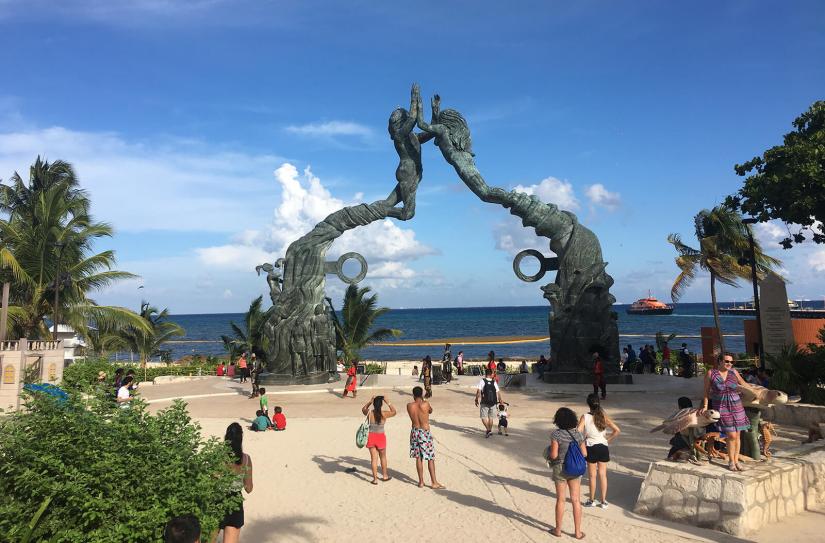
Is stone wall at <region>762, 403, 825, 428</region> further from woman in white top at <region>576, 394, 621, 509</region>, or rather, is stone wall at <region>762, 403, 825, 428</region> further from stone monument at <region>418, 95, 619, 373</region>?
stone monument at <region>418, 95, 619, 373</region>

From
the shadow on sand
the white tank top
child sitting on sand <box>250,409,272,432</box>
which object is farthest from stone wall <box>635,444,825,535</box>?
child sitting on sand <box>250,409,272,432</box>

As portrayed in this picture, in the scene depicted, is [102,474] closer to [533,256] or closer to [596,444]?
[596,444]

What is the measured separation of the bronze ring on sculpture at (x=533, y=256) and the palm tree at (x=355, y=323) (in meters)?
7.77

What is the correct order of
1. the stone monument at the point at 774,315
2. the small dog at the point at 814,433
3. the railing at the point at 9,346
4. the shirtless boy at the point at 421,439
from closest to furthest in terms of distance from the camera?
the shirtless boy at the point at 421,439 → the small dog at the point at 814,433 → the railing at the point at 9,346 → the stone monument at the point at 774,315

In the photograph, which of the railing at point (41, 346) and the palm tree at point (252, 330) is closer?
the railing at point (41, 346)

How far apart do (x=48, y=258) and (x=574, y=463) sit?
23.0m

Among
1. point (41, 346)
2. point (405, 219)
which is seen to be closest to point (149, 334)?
point (41, 346)

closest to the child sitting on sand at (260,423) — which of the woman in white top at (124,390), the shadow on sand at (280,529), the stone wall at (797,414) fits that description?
the woman in white top at (124,390)

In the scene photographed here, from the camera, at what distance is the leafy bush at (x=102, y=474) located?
4484mm

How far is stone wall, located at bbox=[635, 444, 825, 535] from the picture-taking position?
6.63m

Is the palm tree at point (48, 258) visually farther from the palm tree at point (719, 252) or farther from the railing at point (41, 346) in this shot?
the palm tree at point (719, 252)

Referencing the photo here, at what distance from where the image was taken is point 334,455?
1100cm

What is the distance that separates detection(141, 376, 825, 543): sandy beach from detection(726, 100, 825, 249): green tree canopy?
6.34 metres

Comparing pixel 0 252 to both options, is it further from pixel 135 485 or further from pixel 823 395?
pixel 823 395
